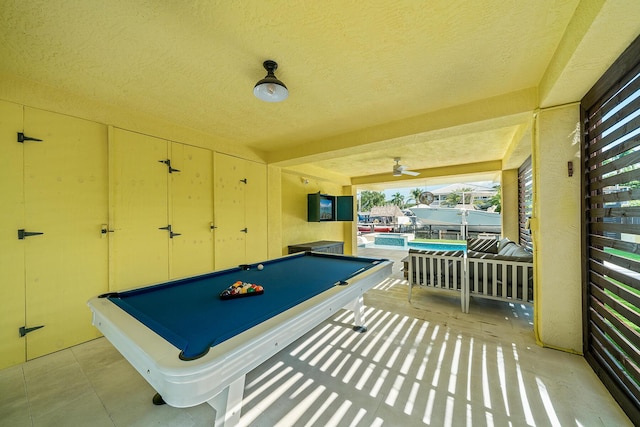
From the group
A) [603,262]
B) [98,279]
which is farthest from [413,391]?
[98,279]

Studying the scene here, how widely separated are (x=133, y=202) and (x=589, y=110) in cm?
463

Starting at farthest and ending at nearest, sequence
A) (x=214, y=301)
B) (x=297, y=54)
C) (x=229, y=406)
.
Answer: (x=297, y=54) < (x=214, y=301) < (x=229, y=406)

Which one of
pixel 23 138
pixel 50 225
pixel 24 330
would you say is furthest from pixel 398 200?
pixel 24 330

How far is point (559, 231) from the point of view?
221cm

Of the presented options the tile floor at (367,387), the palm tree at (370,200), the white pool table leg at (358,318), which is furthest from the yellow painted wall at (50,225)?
the palm tree at (370,200)

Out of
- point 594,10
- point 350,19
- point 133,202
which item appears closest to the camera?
point 594,10

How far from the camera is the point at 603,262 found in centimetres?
183

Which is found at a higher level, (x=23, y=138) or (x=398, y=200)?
(x=398, y=200)

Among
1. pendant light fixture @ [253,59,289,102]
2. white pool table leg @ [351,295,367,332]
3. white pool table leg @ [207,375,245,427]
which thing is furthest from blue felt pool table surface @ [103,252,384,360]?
pendant light fixture @ [253,59,289,102]

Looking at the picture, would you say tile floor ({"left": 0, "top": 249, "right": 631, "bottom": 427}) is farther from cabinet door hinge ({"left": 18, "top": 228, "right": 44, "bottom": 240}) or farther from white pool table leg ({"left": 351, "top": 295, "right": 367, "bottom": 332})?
cabinet door hinge ({"left": 18, "top": 228, "right": 44, "bottom": 240})

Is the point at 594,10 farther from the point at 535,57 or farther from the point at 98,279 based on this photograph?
the point at 98,279

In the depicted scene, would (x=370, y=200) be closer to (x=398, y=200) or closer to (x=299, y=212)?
(x=398, y=200)

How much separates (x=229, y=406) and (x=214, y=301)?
0.66 metres

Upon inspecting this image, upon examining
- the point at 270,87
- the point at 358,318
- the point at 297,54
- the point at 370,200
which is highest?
the point at 370,200
